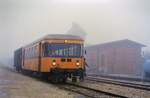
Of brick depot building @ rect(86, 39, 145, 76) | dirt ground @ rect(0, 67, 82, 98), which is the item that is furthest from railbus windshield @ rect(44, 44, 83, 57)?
brick depot building @ rect(86, 39, 145, 76)

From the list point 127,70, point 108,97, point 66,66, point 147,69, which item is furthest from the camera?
point 127,70

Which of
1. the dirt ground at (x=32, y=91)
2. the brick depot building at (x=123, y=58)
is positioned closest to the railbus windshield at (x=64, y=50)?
the dirt ground at (x=32, y=91)

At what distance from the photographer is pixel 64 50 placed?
21.2 meters

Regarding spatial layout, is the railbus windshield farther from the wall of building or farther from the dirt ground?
the wall of building

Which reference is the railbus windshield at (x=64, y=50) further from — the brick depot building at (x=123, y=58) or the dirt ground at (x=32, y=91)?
the brick depot building at (x=123, y=58)

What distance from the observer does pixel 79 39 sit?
21469 mm

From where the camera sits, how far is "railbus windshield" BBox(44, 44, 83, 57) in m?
21.2

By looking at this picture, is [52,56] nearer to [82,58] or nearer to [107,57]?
[82,58]

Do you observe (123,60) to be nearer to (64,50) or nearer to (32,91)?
(64,50)

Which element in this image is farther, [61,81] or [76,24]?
[76,24]

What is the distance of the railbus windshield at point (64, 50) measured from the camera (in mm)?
21188

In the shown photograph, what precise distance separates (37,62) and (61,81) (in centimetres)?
224

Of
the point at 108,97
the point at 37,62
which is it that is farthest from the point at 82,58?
the point at 108,97

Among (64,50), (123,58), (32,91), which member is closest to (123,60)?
(123,58)
